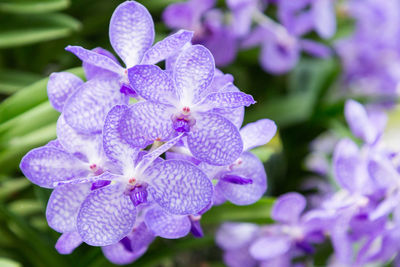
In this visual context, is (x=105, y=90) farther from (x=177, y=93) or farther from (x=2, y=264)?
(x=2, y=264)

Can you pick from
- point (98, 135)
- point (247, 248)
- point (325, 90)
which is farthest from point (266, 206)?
point (325, 90)

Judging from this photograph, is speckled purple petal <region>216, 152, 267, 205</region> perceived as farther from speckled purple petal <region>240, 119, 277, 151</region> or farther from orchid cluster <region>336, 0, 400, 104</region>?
orchid cluster <region>336, 0, 400, 104</region>

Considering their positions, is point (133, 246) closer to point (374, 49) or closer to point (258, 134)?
point (258, 134)

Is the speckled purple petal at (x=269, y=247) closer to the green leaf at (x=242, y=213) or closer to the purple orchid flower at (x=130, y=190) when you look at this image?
the green leaf at (x=242, y=213)

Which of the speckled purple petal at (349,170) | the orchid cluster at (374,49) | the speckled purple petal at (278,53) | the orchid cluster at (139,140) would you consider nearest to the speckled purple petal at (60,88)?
the orchid cluster at (139,140)

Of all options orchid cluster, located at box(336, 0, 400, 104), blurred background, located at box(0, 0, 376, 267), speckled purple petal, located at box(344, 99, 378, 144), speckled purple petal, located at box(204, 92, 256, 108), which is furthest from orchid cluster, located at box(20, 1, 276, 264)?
orchid cluster, located at box(336, 0, 400, 104)
